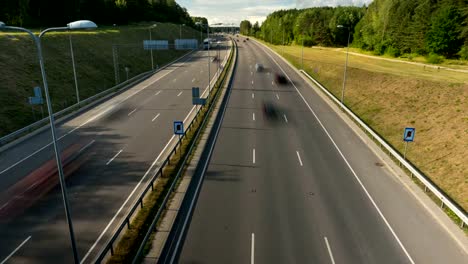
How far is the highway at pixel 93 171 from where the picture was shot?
45.1 feet

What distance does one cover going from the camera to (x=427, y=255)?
516 inches

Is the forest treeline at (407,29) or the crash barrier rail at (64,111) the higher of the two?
the forest treeline at (407,29)

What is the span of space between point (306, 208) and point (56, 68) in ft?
157

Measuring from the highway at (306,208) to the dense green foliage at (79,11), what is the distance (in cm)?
6406

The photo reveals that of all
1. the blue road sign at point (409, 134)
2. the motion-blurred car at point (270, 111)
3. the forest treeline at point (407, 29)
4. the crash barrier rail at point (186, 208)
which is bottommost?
the crash barrier rail at point (186, 208)

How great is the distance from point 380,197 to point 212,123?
56.5ft

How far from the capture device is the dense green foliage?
66.6 m

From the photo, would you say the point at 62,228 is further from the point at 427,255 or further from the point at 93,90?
the point at 93,90

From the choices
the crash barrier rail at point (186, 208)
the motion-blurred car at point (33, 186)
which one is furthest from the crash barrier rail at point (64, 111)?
the crash barrier rail at point (186, 208)

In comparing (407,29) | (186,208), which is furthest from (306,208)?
(407,29)

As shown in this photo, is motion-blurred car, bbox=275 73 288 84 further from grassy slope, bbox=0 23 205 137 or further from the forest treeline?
grassy slope, bbox=0 23 205 137

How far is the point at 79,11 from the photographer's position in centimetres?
10712

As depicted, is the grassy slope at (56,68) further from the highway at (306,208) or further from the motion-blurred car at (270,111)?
the motion-blurred car at (270,111)

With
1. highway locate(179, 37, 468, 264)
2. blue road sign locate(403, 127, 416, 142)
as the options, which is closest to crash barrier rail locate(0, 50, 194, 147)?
highway locate(179, 37, 468, 264)
